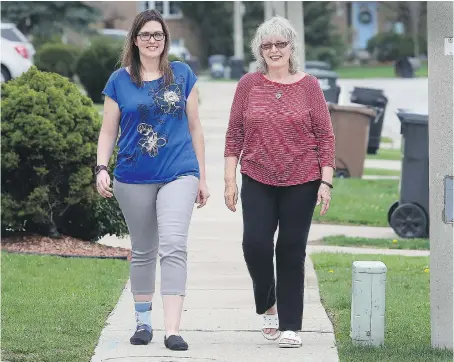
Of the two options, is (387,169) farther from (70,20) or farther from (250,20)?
(250,20)

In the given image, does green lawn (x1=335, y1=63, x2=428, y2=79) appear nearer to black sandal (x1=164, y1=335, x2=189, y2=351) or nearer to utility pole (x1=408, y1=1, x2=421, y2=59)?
utility pole (x1=408, y1=1, x2=421, y2=59)

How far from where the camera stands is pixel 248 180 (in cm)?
652

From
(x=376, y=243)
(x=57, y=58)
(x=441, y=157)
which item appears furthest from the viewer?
(x=57, y=58)

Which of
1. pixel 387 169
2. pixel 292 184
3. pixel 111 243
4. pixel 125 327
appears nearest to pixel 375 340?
pixel 292 184

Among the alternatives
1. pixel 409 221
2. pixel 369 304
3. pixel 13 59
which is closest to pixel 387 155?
pixel 13 59

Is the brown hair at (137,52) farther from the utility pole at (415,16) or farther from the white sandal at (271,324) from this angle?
the utility pole at (415,16)

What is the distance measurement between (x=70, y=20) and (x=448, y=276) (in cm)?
4005

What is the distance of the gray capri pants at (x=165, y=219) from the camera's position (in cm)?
646

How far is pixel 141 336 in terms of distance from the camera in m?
6.62

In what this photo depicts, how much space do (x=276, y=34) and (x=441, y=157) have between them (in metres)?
1.05

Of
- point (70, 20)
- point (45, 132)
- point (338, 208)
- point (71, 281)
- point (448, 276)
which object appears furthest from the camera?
point (70, 20)

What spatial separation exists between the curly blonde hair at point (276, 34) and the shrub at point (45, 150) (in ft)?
10.8

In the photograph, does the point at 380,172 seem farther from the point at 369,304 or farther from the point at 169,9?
the point at 169,9

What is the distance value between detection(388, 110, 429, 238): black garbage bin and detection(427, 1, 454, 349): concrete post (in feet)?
18.3
